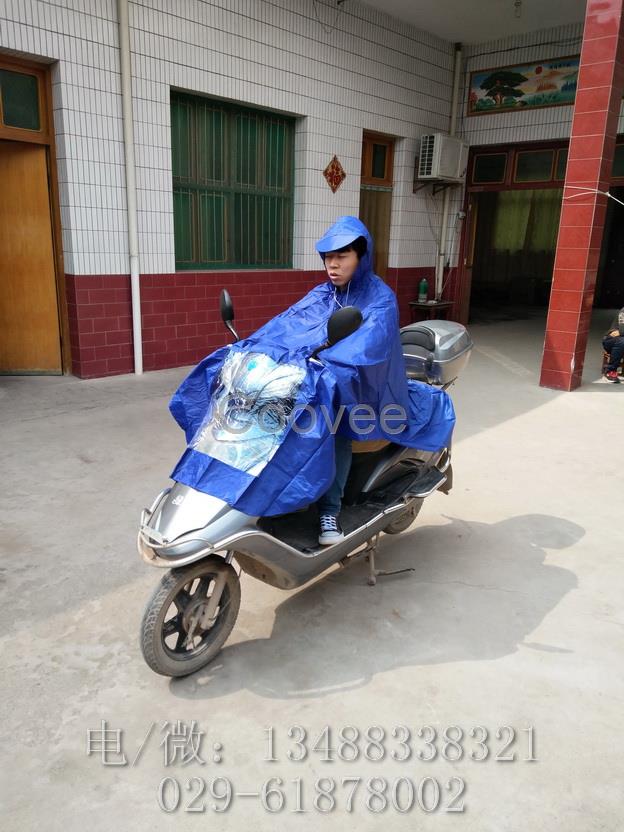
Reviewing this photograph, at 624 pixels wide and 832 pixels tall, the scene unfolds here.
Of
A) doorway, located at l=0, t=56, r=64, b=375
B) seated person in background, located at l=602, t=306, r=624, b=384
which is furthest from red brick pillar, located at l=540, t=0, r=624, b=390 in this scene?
doorway, located at l=0, t=56, r=64, b=375

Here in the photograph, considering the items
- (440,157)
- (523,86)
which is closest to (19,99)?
(440,157)

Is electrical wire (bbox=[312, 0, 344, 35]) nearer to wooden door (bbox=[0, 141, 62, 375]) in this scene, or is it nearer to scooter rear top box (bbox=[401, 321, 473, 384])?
wooden door (bbox=[0, 141, 62, 375])

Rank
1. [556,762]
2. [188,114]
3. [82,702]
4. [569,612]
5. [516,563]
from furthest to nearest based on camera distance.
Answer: [188,114] → [516,563] → [569,612] → [82,702] → [556,762]

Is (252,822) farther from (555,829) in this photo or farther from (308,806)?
(555,829)

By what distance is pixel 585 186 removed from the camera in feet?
20.0

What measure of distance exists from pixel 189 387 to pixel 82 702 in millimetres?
1247

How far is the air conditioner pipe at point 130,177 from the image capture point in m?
5.79

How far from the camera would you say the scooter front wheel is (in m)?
2.14

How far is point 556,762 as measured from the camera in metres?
1.96

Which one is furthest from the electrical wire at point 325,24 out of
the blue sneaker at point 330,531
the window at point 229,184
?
the blue sneaker at point 330,531

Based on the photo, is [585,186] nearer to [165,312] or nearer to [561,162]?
[561,162]

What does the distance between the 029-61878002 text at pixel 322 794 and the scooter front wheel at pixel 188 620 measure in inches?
16.7

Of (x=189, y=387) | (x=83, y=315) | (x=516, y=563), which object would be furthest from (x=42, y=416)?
(x=516, y=563)

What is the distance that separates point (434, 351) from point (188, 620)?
6.40 ft
